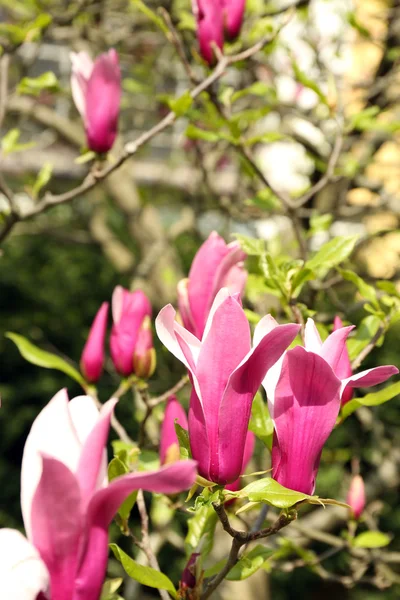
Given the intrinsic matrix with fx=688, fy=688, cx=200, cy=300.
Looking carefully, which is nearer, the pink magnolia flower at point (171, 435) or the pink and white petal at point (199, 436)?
the pink and white petal at point (199, 436)

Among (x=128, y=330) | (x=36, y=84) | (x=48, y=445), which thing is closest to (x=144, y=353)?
(x=128, y=330)

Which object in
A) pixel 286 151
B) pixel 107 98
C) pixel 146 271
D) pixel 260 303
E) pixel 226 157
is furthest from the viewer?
pixel 286 151

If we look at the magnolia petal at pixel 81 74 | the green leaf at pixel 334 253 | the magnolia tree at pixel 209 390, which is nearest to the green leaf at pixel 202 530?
the magnolia tree at pixel 209 390

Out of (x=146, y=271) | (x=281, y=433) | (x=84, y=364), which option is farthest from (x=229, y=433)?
(x=146, y=271)

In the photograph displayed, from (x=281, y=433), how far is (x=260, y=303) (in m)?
1.40

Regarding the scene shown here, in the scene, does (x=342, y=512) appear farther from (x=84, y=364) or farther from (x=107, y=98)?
(x=107, y=98)

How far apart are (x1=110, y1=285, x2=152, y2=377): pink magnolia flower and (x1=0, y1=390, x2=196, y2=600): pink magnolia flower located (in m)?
0.71

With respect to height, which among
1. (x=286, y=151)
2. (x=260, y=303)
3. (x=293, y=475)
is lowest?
(x=286, y=151)

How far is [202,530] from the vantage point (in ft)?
3.70

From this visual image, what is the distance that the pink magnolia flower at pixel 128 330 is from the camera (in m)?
1.35

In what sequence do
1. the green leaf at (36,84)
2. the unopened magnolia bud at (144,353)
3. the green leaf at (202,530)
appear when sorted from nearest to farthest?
the green leaf at (202,530) → the unopened magnolia bud at (144,353) → the green leaf at (36,84)

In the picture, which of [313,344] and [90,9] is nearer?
[313,344]

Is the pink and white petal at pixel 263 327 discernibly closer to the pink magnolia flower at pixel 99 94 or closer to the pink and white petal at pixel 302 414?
the pink and white petal at pixel 302 414

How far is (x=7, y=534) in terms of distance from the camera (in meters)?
0.59
